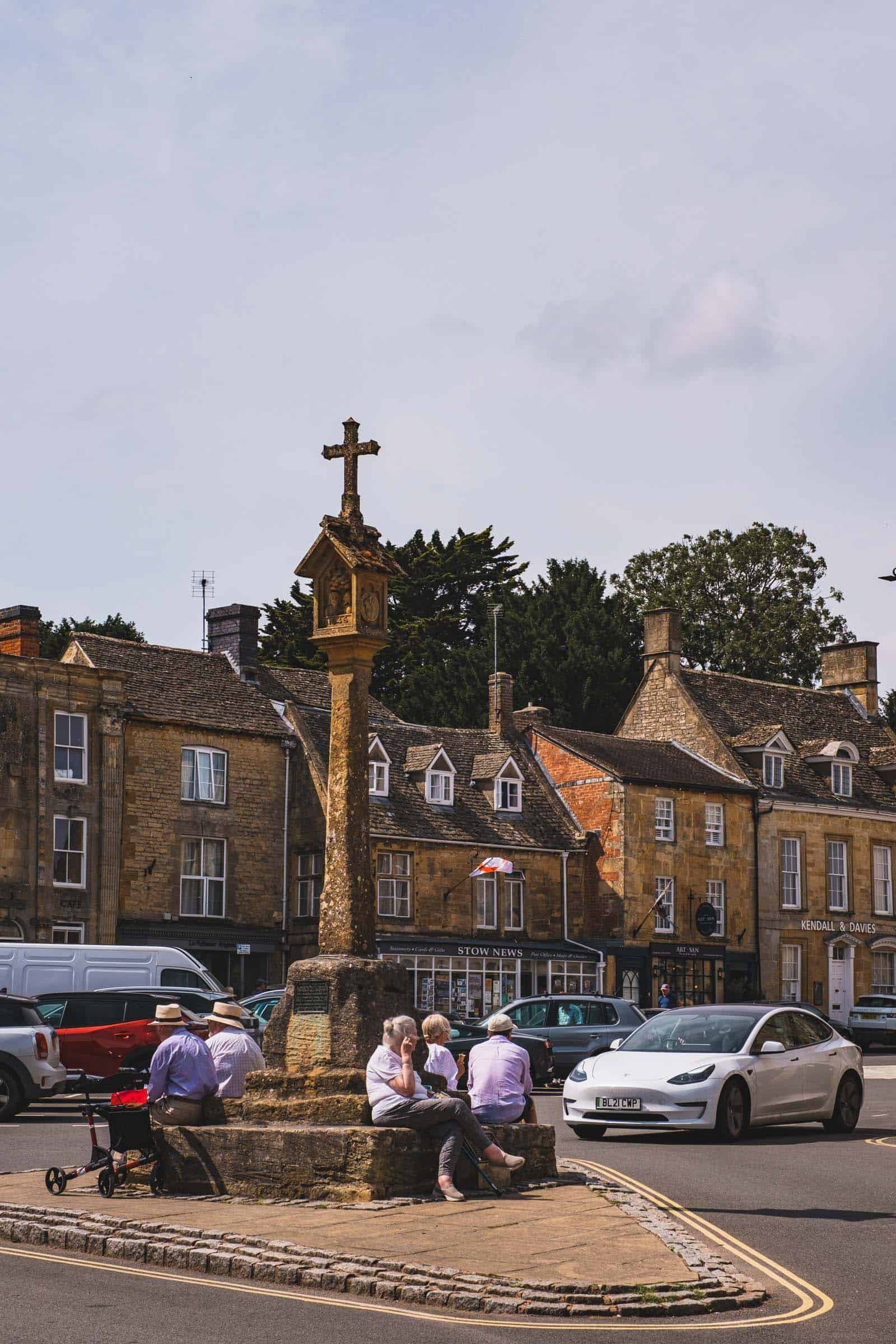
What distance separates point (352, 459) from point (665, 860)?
36.8m

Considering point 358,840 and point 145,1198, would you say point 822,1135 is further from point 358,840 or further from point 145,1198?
point 145,1198

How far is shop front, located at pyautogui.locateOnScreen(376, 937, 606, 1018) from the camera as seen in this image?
46.3 m

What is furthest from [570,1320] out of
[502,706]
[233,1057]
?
[502,706]

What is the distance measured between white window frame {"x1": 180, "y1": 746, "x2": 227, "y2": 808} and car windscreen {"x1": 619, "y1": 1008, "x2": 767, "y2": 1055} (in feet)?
87.9

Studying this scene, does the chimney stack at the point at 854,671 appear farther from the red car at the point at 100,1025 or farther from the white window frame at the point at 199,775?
the red car at the point at 100,1025

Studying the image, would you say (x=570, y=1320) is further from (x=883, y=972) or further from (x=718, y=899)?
(x=883, y=972)

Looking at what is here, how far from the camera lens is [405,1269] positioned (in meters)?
9.66

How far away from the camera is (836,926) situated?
5503cm

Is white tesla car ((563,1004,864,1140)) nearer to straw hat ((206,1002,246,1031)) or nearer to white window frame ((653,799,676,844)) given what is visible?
straw hat ((206,1002,246,1031))

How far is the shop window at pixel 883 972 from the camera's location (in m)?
56.1

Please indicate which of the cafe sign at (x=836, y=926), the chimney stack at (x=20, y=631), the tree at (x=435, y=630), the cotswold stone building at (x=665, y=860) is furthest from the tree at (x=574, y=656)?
the chimney stack at (x=20, y=631)

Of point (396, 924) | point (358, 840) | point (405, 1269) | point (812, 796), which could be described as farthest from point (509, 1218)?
point (812, 796)

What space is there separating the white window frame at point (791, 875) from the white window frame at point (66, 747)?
73.5 feet

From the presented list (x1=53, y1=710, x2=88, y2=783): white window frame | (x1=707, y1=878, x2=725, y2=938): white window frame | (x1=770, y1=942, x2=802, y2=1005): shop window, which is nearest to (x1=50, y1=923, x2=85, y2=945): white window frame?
(x1=53, y1=710, x2=88, y2=783): white window frame
